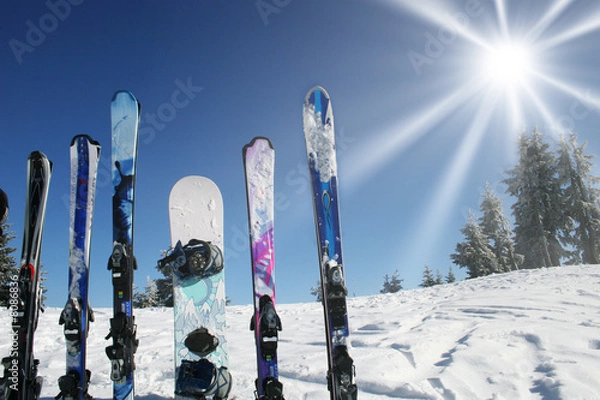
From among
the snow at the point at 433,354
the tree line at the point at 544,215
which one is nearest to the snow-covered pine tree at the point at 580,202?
the tree line at the point at 544,215

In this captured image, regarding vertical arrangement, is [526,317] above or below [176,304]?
below

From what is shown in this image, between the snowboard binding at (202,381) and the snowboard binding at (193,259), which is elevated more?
the snowboard binding at (193,259)

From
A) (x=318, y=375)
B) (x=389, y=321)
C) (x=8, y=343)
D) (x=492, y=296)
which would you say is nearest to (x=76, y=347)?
(x=318, y=375)

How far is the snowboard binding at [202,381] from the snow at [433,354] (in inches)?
11.6

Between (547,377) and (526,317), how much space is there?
2.50 meters

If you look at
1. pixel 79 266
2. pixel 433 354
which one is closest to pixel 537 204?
pixel 433 354

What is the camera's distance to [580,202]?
20.0 meters

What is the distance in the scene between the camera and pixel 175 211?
425 centimetres

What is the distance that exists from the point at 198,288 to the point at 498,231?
82.9ft

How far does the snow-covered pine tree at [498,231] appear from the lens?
74.7 ft

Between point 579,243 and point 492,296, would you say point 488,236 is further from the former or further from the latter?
point 492,296

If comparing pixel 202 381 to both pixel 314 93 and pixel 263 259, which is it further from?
pixel 314 93

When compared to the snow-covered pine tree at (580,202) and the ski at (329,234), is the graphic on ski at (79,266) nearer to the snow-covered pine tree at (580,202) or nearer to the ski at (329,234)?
the ski at (329,234)

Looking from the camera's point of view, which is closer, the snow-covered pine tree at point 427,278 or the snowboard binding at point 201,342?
the snowboard binding at point 201,342
